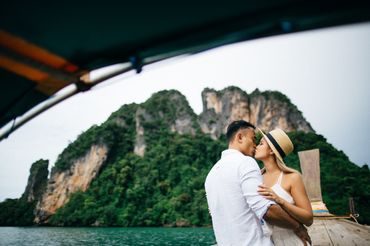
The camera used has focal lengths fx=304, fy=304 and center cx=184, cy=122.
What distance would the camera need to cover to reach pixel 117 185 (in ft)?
166

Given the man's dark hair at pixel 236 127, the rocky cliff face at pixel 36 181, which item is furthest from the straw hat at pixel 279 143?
the rocky cliff face at pixel 36 181

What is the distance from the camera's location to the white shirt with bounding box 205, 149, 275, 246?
112 cm

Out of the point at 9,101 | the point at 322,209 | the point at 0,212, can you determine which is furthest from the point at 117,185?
the point at 9,101

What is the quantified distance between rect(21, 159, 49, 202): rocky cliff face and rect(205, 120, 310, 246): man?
63367mm

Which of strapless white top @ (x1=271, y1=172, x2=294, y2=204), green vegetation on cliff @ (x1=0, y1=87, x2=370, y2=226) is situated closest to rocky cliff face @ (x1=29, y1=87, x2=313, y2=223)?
green vegetation on cliff @ (x1=0, y1=87, x2=370, y2=226)

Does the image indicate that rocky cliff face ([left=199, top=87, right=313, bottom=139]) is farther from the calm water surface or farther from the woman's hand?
the woman's hand

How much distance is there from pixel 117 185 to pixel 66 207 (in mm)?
8600

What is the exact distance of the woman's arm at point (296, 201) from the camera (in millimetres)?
1123

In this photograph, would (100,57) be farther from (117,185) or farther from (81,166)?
(81,166)

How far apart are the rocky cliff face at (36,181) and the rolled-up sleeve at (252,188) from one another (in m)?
63.5

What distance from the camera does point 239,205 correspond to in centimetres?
117

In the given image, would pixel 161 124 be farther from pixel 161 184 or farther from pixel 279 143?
pixel 279 143

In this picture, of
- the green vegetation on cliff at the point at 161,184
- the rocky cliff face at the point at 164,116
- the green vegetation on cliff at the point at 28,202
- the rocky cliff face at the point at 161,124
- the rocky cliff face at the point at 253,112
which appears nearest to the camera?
the green vegetation on cliff at the point at 161,184

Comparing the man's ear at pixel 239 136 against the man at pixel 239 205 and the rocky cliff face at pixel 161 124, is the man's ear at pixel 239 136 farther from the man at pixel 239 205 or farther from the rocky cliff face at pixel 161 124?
the rocky cliff face at pixel 161 124
